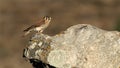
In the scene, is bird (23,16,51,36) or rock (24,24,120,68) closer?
rock (24,24,120,68)

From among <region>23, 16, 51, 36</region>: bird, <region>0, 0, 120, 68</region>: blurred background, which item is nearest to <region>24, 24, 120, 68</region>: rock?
<region>23, 16, 51, 36</region>: bird

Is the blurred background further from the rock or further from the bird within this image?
the rock

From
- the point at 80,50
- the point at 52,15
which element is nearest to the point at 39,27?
the point at 80,50

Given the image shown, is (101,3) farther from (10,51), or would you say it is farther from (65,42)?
(65,42)

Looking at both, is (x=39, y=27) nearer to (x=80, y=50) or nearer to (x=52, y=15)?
(x=80, y=50)

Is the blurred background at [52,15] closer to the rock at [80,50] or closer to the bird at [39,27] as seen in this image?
the bird at [39,27]
